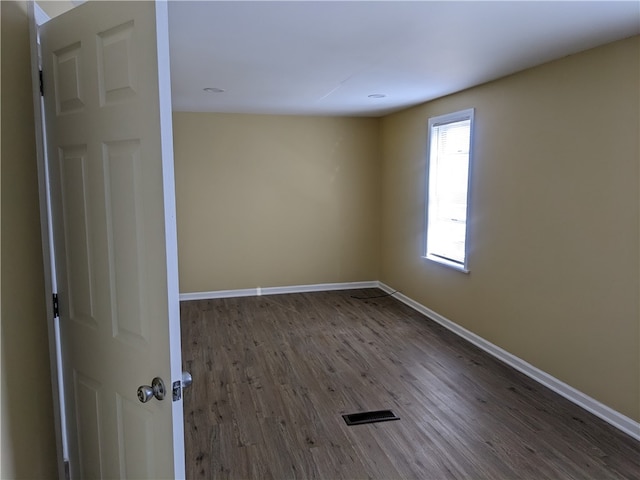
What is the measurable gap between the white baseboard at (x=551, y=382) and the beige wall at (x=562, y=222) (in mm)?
50

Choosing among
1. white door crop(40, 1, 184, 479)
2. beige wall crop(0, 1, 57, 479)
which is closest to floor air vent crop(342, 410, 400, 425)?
white door crop(40, 1, 184, 479)

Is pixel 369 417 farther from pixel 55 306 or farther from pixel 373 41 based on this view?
pixel 373 41

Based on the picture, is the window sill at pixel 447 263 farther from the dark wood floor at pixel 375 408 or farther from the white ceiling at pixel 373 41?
the white ceiling at pixel 373 41

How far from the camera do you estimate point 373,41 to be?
8.61ft

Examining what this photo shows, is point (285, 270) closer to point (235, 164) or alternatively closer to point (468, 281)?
point (235, 164)

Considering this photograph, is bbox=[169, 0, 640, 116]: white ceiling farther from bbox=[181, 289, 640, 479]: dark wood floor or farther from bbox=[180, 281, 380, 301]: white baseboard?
bbox=[180, 281, 380, 301]: white baseboard

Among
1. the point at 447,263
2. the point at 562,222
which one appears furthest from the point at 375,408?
the point at 447,263

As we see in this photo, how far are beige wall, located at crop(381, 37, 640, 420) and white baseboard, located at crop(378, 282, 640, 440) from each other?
0.05 m

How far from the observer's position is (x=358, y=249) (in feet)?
20.1

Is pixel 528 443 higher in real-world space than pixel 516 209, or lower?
lower

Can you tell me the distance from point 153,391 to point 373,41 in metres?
2.24

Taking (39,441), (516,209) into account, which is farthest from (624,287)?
(39,441)

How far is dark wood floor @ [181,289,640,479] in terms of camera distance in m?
2.37

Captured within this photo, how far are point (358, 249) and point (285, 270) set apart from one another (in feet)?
3.43
